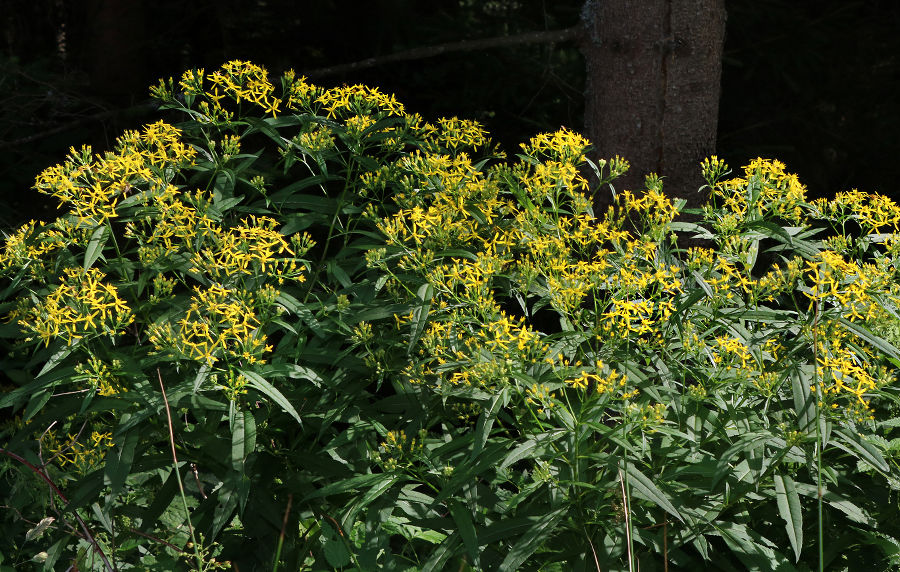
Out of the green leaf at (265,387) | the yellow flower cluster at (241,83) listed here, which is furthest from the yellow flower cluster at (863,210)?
the yellow flower cluster at (241,83)

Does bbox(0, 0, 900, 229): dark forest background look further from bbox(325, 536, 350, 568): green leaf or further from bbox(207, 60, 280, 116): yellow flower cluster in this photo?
bbox(325, 536, 350, 568): green leaf

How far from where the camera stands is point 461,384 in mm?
2758

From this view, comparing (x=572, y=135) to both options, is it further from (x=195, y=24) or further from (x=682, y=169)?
(x=195, y=24)

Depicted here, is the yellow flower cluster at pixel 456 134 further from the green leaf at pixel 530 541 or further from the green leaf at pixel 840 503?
the green leaf at pixel 840 503

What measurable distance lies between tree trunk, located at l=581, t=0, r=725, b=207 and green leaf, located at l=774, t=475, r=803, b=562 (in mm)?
2081

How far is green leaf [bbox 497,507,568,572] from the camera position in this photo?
2.45 metres

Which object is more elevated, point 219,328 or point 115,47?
point 115,47

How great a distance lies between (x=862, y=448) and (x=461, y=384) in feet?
3.62

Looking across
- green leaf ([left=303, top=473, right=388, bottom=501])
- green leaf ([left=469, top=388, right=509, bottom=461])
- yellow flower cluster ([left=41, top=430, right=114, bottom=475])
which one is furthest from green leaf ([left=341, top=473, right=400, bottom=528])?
yellow flower cluster ([left=41, top=430, right=114, bottom=475])

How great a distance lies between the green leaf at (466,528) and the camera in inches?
96.6

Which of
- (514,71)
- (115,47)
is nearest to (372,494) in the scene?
(514,71)

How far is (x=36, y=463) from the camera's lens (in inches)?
124

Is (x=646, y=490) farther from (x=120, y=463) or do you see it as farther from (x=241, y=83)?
(x=241, y=83)

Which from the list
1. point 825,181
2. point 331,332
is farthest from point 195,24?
point 331,332
